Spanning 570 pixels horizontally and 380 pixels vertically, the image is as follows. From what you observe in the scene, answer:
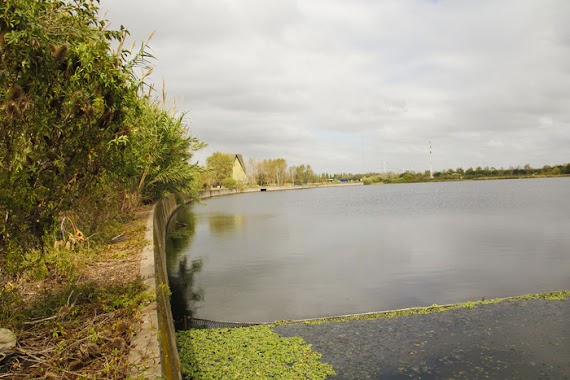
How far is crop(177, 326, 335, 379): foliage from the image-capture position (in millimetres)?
6711

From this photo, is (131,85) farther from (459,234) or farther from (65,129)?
(459,234)

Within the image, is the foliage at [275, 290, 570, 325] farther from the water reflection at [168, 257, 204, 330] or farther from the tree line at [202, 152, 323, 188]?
the tree line at [202, 152, 323, 188]

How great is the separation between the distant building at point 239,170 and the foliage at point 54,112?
115 meters

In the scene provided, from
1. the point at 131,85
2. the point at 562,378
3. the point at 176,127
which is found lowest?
the point at 562,378

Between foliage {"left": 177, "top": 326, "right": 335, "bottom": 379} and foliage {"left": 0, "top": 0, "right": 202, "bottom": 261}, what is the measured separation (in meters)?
3.39

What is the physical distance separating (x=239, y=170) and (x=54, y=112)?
121479 millimetres

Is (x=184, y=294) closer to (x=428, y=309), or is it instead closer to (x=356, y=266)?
(x=356, y=266)

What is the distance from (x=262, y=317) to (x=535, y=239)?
15.4 meters

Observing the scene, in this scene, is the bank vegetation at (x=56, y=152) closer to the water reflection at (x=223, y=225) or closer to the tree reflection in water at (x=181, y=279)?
the tree reflection in water at (x=181, y=279)

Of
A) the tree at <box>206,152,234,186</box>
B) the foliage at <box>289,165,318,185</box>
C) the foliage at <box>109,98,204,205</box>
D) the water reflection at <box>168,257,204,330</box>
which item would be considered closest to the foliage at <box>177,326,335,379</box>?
the water reflection at <box>168,257,204,330</box>

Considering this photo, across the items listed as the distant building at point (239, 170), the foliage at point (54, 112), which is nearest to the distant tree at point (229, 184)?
the distant building at point (239, 170)

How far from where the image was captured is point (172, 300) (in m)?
11.1

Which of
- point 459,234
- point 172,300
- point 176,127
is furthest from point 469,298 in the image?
point 176,127

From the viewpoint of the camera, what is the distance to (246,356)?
24.0ft
